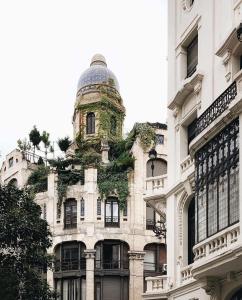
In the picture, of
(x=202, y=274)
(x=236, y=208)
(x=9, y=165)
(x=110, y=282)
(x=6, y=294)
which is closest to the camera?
(x=236, y=208)

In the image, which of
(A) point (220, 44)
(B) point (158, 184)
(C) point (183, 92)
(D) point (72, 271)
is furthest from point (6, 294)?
(D) point (72, 271)

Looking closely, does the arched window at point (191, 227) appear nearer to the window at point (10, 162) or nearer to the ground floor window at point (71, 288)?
the ground floor window at point (71, 288)

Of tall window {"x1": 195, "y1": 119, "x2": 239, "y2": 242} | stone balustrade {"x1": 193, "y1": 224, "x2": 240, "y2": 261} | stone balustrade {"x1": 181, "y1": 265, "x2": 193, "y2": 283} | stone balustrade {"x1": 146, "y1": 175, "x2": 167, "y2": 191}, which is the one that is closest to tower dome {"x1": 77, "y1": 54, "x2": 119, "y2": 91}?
stone balustrade {"x1": 146, "y1": 175, "x2": 167, "y2": 191}

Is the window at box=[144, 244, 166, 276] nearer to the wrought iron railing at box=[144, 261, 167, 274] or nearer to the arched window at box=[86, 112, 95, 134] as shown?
the wrought iron railing at box=[144, 261, 167, 274]

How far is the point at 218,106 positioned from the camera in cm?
2098

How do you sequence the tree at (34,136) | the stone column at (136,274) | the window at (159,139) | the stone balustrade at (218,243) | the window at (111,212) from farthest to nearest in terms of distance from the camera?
1. the tree at (34,136)
2. the window at (159,139)
3. the window at (111,212)
4. the stone column at (136,274)
5. the stone balustrade at (218,243)

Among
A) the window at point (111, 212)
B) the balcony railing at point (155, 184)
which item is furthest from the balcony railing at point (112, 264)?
the balcony railing at point (155, 184)

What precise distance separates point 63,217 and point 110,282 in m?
5.82

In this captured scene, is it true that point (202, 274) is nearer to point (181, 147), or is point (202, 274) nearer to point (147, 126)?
point (181, 147)

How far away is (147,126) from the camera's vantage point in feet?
185

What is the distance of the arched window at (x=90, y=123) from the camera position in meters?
62.1

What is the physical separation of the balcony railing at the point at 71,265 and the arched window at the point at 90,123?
40.5 feet

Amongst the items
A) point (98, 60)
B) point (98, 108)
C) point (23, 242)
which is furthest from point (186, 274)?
point (98, 60)

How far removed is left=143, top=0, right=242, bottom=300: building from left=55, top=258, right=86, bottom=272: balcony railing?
25.2 m
